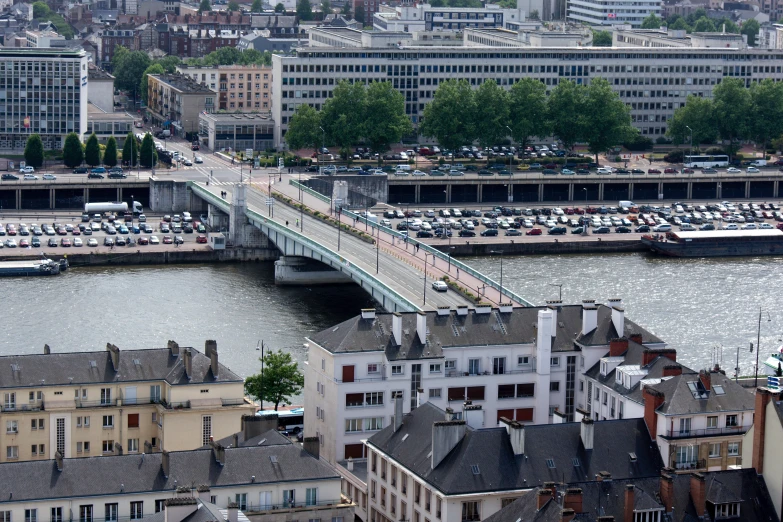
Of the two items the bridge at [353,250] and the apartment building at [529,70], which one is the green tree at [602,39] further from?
the bridge at [353,250]

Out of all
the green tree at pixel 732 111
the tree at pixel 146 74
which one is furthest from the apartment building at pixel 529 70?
the tree at pixel 146 74

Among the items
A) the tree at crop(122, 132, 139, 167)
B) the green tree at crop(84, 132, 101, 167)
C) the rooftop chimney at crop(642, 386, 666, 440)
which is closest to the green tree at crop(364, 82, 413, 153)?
the tree at crop(122, 132, 139, 167)

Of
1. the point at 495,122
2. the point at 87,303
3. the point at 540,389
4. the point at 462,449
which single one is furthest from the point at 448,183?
the point at 462,449

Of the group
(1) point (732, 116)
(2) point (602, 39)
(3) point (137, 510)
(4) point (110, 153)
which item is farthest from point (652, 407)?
(2) point (602, 39)

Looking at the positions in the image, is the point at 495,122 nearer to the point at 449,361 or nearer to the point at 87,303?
the point at 87,303

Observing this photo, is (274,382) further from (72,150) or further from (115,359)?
(72,150)

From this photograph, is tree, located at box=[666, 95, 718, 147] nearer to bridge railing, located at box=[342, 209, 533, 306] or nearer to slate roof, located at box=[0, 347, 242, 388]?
bridge railing, located at box=[342, 209, 533, 306]
